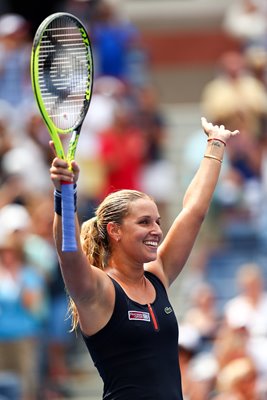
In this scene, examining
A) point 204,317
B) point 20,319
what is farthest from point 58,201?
point 204,317

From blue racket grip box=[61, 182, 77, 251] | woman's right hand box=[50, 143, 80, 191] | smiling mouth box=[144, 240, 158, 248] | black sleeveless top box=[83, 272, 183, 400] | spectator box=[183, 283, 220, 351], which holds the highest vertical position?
woman's right hand box=[50, 143, 80, 191]

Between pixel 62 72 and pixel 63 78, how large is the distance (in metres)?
0.02

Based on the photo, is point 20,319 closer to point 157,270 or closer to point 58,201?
point 157,270

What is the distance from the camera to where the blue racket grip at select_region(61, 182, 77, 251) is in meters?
4.38

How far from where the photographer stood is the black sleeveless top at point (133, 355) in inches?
184

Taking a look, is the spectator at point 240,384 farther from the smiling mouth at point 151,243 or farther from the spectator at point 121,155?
the spectator at point 121,155

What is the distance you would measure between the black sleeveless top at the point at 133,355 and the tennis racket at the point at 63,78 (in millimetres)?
437

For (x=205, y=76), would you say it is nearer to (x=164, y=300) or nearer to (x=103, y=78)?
(x=103, y=78)

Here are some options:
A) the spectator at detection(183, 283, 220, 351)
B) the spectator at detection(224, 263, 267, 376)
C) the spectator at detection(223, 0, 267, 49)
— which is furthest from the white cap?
the spectator at detection(223, 0, 267, 49)

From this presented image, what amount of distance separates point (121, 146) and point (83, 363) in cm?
215

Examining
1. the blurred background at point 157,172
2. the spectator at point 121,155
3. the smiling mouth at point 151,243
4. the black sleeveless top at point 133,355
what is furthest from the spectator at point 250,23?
the black sleeveless top at point 133,355

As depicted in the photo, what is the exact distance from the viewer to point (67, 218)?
4383mm

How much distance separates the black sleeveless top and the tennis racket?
0.44 metres

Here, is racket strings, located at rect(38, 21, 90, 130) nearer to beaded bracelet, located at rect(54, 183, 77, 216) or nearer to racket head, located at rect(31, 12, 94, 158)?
racket head, located at rect(31, 12, 94, 158)
